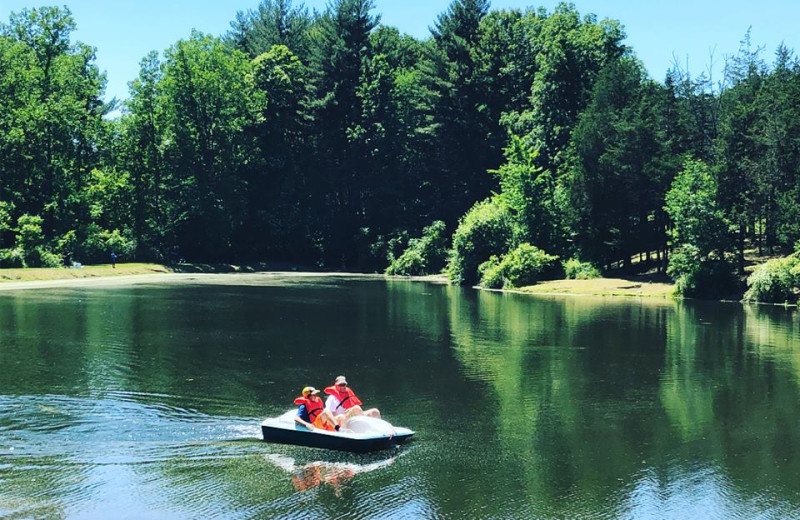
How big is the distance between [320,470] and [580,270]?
60136 mm

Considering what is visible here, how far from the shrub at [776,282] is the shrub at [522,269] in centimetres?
2001

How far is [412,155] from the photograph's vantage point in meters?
108

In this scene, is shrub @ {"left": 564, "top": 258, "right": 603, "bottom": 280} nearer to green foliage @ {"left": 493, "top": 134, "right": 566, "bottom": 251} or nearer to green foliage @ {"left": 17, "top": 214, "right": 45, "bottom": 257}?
green foliage @ {"left": 493, "top": 134, "right": 566, "bottom": 251}

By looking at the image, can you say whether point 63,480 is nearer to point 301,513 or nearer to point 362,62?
point 301,513

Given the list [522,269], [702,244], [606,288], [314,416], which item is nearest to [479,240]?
[522,269]

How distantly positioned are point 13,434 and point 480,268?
62.5m

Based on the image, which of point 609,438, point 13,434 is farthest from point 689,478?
point 13,434

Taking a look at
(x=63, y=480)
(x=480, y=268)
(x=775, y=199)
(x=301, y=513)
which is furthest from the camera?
(x=480, y=268)

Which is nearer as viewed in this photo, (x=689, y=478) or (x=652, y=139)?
(x=689, y=478)

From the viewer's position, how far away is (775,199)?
214 feet

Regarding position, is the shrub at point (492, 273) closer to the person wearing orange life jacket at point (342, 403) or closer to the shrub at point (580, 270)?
the shrub at point (580, 270)

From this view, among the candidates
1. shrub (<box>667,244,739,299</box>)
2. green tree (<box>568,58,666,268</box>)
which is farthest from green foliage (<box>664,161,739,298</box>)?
green tree (<box>568,58,666,268</box>)

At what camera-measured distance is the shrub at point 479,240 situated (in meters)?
82.9

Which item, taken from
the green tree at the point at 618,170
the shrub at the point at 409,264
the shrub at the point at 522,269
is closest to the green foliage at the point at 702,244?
the green tree at the point at 618,170
